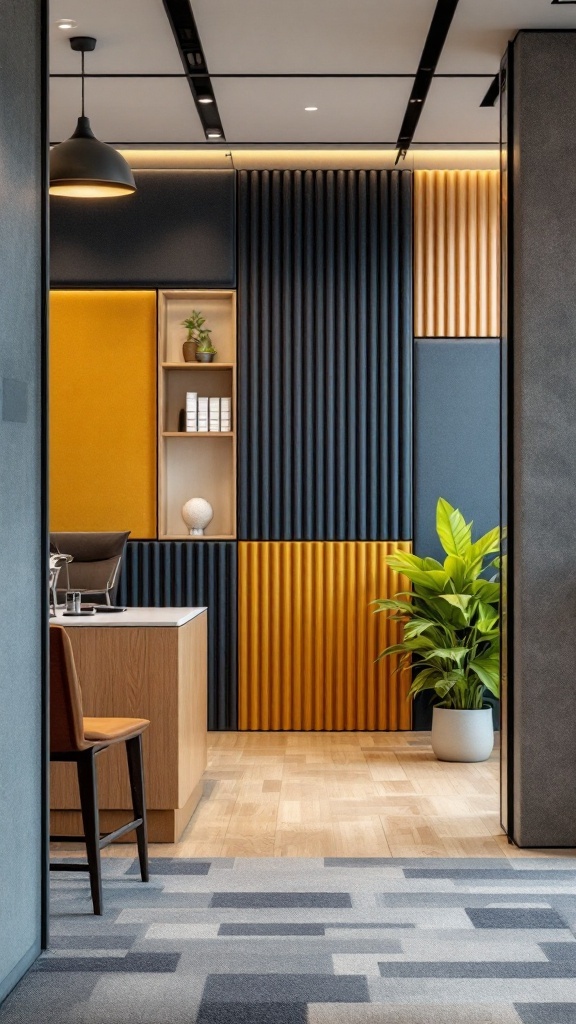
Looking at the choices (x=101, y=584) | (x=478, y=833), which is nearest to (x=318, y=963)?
(x=478, y=833)

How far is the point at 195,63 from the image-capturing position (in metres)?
5.18

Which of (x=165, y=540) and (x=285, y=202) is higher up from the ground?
(x=285, y=202)

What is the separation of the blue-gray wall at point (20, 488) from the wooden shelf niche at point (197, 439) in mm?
3888

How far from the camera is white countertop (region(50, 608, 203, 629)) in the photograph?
4492 mm

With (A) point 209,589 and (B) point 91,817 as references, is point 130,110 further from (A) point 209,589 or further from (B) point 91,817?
(B) point 91,817

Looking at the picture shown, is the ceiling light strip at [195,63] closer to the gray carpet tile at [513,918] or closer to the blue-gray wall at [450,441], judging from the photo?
the blue-gray wall at [450,441]

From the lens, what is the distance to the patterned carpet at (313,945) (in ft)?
9.77

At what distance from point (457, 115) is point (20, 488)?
376 centimetres

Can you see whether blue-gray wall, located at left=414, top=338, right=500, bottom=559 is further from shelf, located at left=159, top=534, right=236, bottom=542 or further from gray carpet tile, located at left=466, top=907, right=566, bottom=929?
gray carpet tile, located at left=466, top=907, right=566, bottom=929

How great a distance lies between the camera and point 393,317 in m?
7.12

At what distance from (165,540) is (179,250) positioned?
1.78 metres

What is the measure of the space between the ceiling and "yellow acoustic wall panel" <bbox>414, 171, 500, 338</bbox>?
485 mm

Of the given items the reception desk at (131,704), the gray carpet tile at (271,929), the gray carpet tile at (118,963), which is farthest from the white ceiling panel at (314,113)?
the gray carpet tile at (118,963)

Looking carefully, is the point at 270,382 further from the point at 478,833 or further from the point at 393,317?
the point at 478,833
